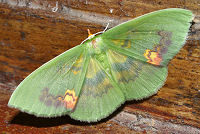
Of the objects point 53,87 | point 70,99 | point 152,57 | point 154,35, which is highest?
point 154,35

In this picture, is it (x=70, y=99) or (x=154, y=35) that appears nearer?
(x=154, y=35)

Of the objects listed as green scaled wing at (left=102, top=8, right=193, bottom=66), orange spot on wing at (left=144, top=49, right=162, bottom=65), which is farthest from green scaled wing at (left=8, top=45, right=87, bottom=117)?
orange spot on wing at (left=144, top=49, right=162, bottom=65)

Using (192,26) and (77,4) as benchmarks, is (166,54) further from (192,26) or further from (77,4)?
(77,4)

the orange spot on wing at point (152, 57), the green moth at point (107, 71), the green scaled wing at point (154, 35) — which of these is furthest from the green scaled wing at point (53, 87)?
the orange spot on wing at point (152, 57)

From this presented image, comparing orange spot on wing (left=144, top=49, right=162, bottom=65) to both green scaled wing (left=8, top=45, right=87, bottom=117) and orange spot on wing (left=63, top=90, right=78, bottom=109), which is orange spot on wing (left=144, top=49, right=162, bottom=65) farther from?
orange spot on wing (left=63, top=90, right=78, bottom=109)

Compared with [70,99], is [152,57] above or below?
above

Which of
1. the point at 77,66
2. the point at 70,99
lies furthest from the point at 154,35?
the point at 70,99

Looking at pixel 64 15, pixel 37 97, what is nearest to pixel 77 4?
pixel 64 15

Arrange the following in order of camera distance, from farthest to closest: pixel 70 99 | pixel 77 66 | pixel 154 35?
pixel 77 66
pixel 70 99
pixel 154 35

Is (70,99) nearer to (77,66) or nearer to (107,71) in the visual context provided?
(77,66)
